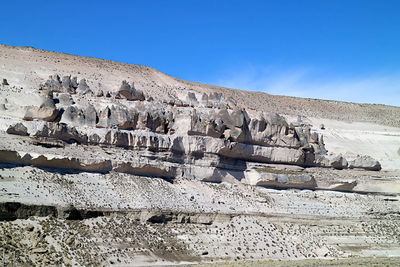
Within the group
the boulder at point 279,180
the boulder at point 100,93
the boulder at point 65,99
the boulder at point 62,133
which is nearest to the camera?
the boulder at point 62,133

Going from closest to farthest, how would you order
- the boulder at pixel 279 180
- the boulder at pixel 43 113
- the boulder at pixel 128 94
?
the boulder at pixel 43 113
the boulder at pixel 279 180
the boulder at pixel 128 94

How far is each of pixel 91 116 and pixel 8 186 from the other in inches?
448

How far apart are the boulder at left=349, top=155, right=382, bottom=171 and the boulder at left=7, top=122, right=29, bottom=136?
29.9m

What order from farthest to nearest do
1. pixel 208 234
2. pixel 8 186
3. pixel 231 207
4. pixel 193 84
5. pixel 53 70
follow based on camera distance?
pixel 193 84 → pixel 53 70 → pixel 231 207 → pixel 208 234 → pixel 8 186

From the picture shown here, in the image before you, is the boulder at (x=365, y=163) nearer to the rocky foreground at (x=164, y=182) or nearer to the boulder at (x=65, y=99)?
the rocky foreground at (x=164, y=182)

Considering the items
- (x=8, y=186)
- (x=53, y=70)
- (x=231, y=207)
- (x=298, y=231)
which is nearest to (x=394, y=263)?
(x=298, y=231)

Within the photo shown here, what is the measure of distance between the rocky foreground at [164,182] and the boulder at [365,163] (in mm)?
132

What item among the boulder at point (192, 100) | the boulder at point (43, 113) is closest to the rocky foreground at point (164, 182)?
the boulder at point (43, 113)

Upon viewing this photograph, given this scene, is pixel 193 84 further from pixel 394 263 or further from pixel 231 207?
pixel 394 263

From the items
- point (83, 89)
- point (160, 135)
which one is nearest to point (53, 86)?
point (83, 89)

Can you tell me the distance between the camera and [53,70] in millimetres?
51938

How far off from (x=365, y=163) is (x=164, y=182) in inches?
883

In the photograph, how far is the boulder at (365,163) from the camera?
48.4 meters

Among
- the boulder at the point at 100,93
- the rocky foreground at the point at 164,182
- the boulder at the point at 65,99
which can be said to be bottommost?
the rocky foreground at the point at 164,182
